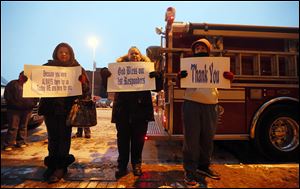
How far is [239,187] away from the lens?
2.86 metres

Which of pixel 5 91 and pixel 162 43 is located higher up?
pixel 162 43

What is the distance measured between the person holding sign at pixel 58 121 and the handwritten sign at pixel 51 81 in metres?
0.07

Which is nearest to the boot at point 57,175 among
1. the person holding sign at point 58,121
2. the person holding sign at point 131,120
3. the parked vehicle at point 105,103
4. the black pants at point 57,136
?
the person holding sign at point 58,121

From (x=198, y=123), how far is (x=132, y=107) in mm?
884

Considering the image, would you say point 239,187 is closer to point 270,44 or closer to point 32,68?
point 270,44

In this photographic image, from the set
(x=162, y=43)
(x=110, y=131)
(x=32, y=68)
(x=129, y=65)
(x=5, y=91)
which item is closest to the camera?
(x=5, y=91)

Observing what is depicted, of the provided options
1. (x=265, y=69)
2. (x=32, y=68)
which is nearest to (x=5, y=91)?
(x=32, y=68)

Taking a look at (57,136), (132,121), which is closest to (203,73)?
(132,121)

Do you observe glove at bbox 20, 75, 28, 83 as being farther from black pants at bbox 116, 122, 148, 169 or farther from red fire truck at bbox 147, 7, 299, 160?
red fire truck at bbox 147, 7, 299, 160

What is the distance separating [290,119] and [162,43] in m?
2.67

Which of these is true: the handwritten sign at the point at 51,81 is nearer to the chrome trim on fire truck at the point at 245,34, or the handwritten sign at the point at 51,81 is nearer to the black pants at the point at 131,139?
the black pants at the point at 131,139

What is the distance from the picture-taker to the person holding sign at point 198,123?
299 cm

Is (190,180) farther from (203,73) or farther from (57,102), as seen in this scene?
(57,102)

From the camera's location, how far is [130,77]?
3.17 meters
